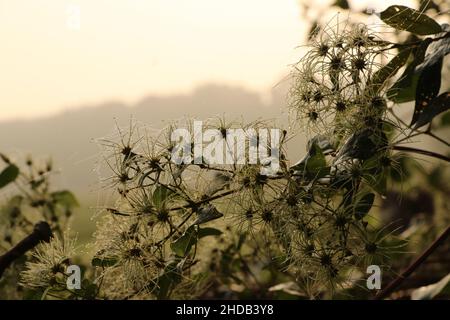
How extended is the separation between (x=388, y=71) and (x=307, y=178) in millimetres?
215

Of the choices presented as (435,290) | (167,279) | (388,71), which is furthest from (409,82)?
(167,279)

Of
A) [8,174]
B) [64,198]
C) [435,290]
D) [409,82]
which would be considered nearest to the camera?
[409,82]

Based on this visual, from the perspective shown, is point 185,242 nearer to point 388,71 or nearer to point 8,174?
point 388,71

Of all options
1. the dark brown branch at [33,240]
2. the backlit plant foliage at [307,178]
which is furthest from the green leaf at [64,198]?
the backlit plant foliage at [307,178]

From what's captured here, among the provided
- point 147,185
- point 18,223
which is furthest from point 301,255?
point 18,223

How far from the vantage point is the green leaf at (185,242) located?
88 centimetres

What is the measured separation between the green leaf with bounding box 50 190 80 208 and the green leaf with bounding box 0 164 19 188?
0.14 metres

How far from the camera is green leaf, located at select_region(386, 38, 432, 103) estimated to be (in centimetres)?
94

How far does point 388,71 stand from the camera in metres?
0.96

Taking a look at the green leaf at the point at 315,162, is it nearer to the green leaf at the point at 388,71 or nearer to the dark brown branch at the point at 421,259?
the green leaf at the point at 388,71

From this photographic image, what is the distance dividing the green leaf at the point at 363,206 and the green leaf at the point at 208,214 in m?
0.18

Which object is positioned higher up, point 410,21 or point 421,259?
point 410,21

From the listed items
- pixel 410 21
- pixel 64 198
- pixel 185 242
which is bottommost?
pixel 64 198

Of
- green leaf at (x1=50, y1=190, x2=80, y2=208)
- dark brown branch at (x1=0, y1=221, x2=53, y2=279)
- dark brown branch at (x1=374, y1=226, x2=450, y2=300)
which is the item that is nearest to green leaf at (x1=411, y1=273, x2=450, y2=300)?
dark brown branch at (x1=374, y1=226, x2=450, y2=300)
